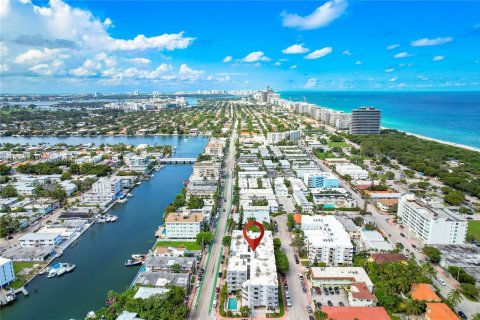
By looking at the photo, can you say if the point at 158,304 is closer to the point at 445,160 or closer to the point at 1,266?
the point at 1,266

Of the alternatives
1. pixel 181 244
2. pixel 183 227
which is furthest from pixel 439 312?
pixel 183 227

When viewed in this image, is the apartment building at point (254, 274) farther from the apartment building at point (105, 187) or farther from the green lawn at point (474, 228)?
the apartment building at point (105, 187)

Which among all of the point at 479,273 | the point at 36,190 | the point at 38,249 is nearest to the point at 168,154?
the point at 36,190

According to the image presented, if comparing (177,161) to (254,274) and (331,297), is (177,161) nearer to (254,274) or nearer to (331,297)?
(254,274)

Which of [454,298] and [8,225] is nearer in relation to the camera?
[454,298]

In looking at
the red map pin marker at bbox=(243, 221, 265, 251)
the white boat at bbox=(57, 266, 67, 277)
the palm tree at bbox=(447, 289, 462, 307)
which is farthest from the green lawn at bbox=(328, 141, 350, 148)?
the white boat at bbox=(57, 266, 67, 277)

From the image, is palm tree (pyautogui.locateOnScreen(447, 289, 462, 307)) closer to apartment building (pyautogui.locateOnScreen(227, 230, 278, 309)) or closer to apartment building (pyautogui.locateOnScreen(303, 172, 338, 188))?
apartment building (pyautogui.locateOnScreen(227, 230, 278, 309))
